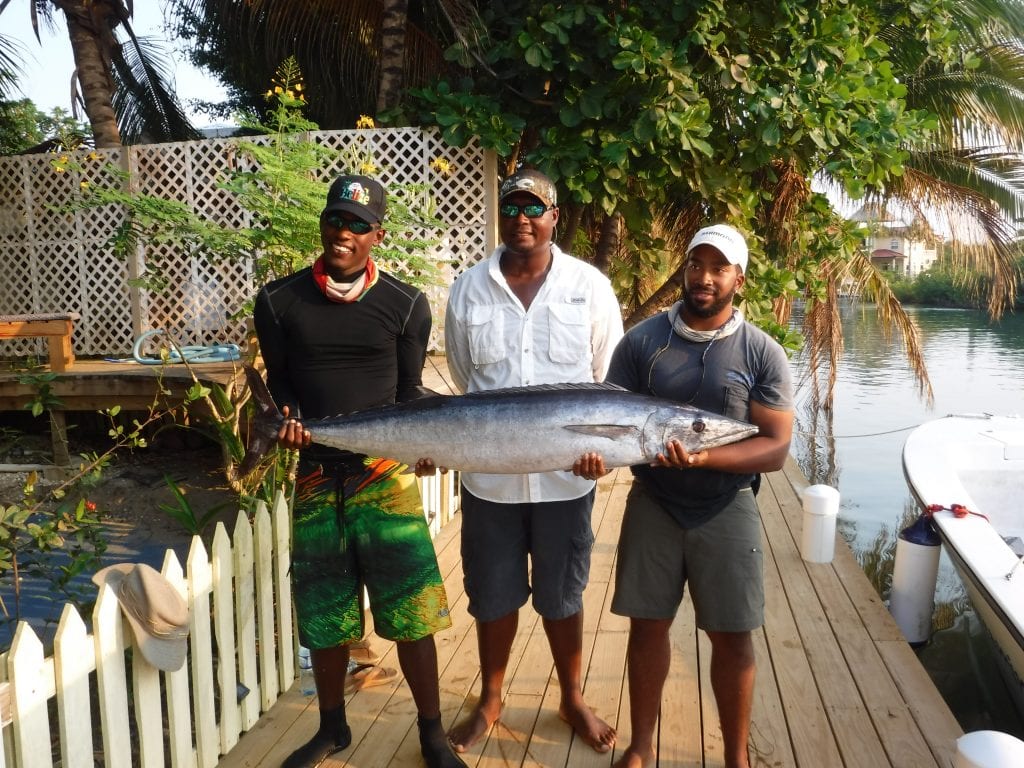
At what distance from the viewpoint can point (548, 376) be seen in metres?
3.17

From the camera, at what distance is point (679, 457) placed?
2.63 m

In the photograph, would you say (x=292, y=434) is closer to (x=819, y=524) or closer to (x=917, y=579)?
(x=819, y=524)

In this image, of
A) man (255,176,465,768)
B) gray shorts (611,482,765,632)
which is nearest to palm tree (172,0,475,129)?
man (255,176,465,768)

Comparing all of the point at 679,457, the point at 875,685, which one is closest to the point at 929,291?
the point at 875,685

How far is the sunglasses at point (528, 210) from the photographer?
3.07 meters

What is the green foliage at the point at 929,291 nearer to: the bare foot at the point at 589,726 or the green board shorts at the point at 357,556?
the bare foot at the point at 589,726

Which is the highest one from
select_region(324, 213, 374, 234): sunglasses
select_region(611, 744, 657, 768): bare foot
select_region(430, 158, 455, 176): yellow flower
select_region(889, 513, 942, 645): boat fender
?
select_region(430, 158, 455, 176): yellow flower

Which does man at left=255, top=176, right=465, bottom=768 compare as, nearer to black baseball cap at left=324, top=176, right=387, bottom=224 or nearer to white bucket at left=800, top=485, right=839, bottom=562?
black baseball cap at left=324, top=176, right=387, bottom=224

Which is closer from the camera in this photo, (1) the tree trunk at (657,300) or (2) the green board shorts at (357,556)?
(2) the green board shorts at (357,556)

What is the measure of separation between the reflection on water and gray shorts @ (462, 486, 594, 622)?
14.1 ft

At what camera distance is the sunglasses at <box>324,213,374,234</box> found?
2.95 meters

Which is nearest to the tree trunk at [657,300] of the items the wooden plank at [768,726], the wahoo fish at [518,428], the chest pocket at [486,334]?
the wooden plank at [768,726]

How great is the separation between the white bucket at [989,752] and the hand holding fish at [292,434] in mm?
2394

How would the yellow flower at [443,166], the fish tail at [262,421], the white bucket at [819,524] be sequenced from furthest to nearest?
the yellow flower at [443,166]
the white bucket at [819,524]
the fish tail at [262,421]
